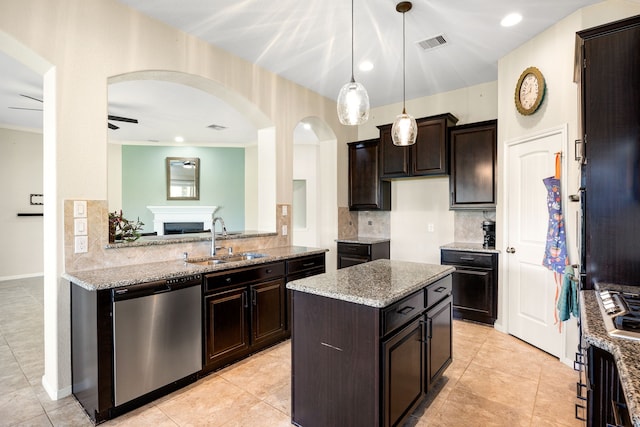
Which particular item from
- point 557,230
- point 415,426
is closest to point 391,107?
point 557,230

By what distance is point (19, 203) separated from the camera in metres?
6.30

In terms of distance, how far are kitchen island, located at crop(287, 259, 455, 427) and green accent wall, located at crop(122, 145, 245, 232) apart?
6363mm

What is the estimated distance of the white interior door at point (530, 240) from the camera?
3.10 meters

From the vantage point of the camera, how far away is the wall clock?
123 inches

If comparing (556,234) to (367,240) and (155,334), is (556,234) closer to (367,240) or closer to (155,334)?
(367,240)

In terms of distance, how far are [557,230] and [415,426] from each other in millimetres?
2057

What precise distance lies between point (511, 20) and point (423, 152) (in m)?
1.78

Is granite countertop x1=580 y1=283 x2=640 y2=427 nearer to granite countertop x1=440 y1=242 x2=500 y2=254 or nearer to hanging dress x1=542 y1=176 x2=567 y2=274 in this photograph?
hanging dress x1=542 y1=176 x2=567 y2=274

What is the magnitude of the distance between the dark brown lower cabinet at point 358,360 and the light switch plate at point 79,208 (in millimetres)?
1714

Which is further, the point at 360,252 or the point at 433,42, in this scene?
the point at 360,252

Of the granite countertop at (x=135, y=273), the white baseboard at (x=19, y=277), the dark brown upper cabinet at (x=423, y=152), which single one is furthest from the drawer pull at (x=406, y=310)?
the white baseboard at (x=19, y=277)

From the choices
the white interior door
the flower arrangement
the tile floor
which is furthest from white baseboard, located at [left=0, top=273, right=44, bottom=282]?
the white interior door

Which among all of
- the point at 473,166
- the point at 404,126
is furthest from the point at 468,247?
the point at 404,126

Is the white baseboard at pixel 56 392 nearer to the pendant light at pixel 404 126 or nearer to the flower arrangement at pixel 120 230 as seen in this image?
the flower arrangement at pixel 120 230
